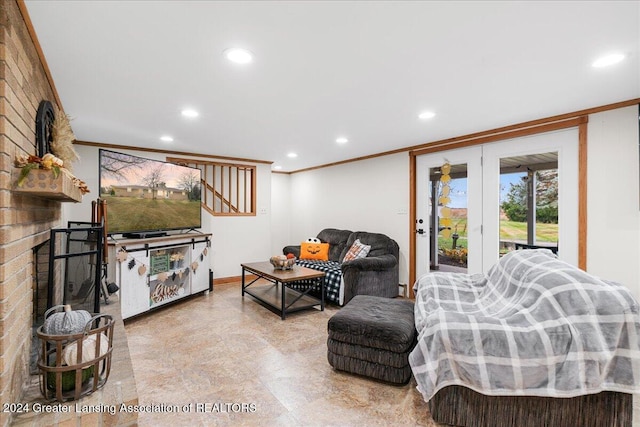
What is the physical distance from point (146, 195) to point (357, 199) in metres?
3.24

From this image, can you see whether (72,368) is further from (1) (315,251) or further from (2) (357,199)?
(2) (357,199)

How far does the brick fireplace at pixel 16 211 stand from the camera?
4.17 ft

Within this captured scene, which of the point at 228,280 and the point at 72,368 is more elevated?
the point at 72,368

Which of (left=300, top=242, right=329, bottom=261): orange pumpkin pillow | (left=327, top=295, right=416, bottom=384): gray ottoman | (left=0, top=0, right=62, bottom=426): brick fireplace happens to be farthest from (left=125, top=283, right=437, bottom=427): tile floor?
(left=300, top=242, right=329, bottom=261): orange pumpkin pillow

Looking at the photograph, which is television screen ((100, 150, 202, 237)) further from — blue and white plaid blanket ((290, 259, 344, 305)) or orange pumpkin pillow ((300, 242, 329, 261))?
blue and white plaid blanket ((290, 259, 344, 305))

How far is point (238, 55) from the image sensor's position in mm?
1930

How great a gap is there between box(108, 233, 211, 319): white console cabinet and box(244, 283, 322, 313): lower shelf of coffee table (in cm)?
79

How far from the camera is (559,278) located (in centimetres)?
182

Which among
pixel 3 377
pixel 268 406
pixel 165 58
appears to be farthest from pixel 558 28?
pixel 3 377

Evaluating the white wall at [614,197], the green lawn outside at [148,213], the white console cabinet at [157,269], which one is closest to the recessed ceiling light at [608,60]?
the white wall at [614,197]

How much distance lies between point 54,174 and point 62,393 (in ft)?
3.44

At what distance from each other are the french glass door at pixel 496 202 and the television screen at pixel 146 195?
11.0 ft

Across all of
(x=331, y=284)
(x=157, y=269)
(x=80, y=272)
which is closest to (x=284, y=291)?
(x=331, y=284)

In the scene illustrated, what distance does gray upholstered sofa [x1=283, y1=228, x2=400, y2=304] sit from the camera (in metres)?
4.01
